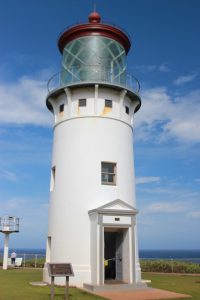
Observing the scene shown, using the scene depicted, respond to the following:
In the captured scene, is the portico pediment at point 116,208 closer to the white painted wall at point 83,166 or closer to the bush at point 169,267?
the white painted wall at point 83,166

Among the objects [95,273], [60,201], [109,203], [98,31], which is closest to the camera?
[95,273]

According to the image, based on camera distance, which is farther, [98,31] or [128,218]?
[98,31]

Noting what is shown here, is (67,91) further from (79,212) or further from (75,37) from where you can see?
(79,212)

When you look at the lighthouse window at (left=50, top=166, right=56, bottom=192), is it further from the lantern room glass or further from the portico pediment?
the lantern room glass

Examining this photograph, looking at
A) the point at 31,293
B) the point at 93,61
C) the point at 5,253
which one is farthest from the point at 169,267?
the point at 93,61

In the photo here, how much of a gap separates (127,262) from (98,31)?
437 inches

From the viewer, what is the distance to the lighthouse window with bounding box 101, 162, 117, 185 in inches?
655

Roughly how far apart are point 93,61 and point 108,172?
5505 mm

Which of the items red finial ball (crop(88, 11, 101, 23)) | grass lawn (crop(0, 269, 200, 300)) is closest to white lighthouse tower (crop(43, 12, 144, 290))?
red finial ball (crop(88, 11, 101, 23))

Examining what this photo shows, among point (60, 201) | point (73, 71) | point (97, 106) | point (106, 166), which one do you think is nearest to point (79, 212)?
point (60, 201)

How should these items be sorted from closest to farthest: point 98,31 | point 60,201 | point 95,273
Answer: point 95,273
point 60,201
point 98,31

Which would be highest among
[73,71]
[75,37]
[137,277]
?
[75,37]

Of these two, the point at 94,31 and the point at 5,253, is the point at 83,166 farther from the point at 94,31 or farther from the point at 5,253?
the point at 5,253

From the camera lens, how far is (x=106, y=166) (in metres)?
16.8
